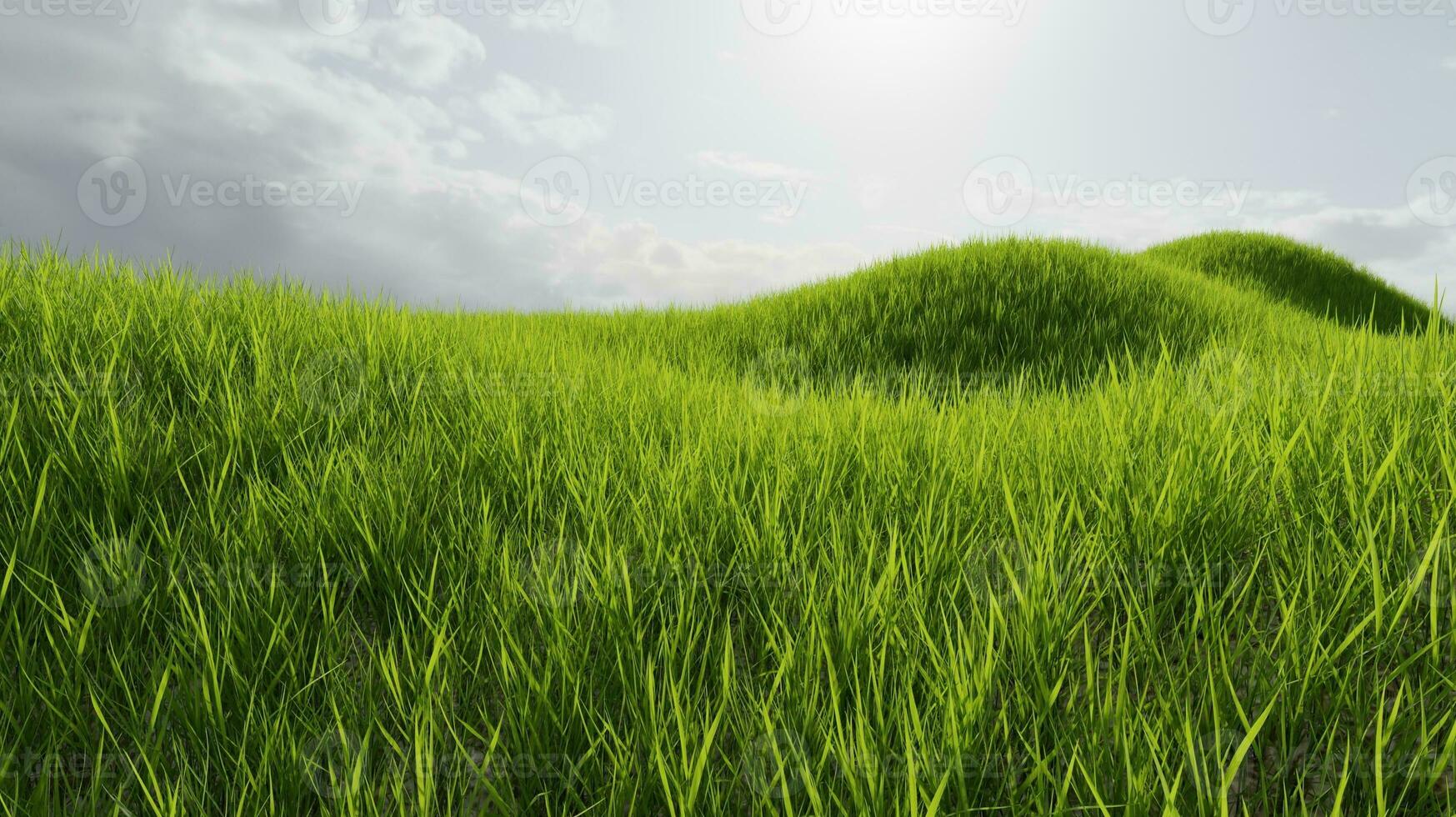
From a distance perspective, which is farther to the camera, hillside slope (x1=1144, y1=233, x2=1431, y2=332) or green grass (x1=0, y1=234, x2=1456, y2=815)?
hillside slope (x1=1144, y1=233, x2=1431, y2=332)

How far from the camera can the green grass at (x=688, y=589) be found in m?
1.11

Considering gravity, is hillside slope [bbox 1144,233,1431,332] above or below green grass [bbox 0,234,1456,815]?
above

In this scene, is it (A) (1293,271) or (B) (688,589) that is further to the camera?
(A) (1293,271)

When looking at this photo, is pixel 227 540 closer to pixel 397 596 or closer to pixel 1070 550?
pixel 397 596

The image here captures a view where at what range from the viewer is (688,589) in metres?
1.53

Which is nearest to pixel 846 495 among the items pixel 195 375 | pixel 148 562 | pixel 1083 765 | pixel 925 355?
pixel 1083 765

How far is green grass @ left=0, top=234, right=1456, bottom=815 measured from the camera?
1.11 metres

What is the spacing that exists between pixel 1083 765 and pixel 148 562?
200 centimetres

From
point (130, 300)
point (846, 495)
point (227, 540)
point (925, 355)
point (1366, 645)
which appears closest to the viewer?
point (1366, 645)

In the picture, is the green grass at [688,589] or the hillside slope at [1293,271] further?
the hillside slope at [1293,271]

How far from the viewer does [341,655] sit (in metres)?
1.47

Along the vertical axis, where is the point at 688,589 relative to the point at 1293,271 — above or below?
below

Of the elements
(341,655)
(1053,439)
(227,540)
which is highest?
(1053,439)

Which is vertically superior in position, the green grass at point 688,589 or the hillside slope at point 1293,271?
the hillside slope at point 1293,271
